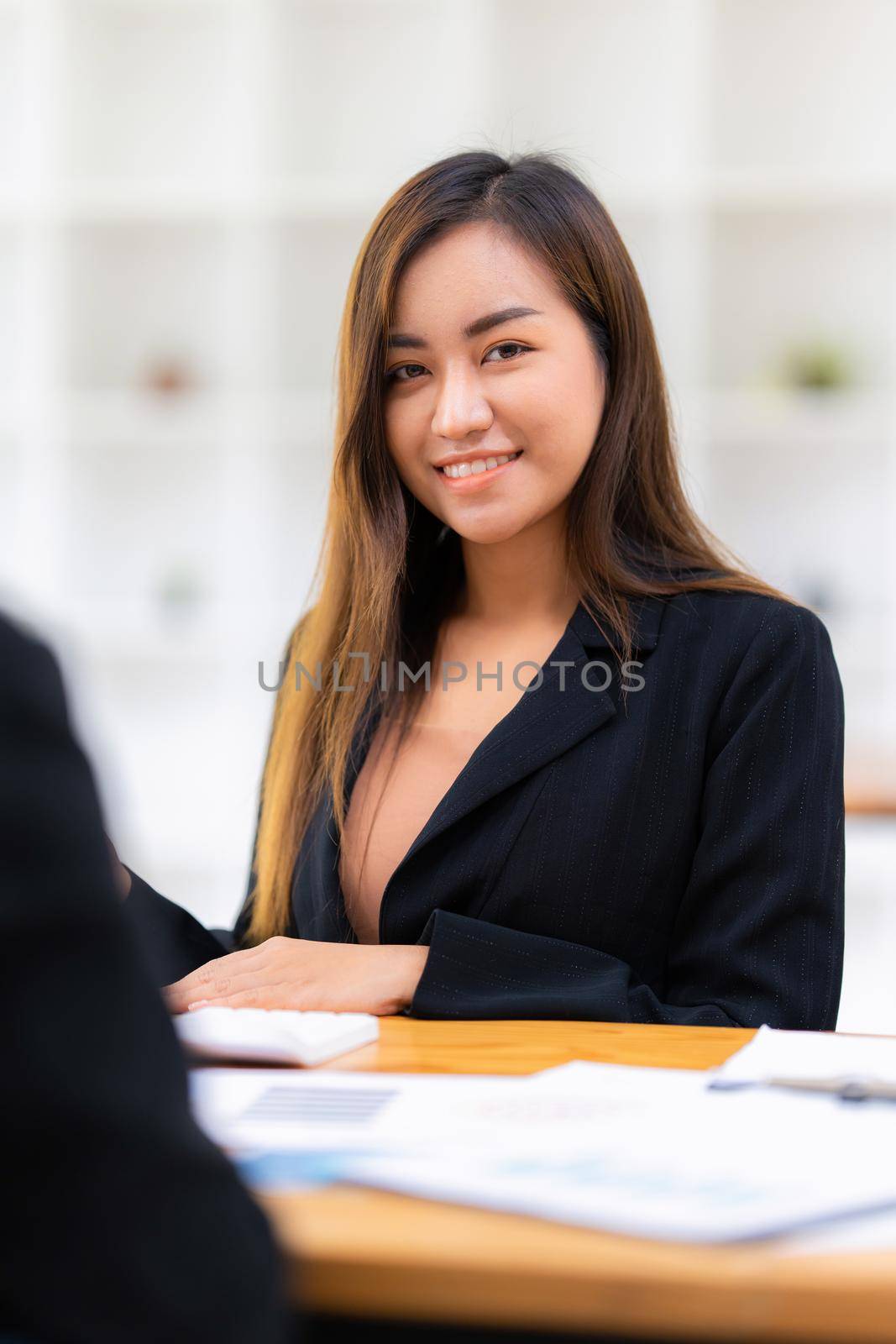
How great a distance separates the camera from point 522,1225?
682 mm

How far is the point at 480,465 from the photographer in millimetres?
1637

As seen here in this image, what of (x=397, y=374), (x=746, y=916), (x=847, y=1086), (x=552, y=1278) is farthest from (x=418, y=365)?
(x=552, y=1278)

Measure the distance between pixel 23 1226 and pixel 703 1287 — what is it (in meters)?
0.29

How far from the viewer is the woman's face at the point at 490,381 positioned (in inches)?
62.4

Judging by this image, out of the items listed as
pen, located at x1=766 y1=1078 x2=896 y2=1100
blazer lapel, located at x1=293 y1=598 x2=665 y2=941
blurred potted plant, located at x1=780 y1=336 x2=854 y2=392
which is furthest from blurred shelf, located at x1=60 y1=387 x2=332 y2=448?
pen, located at x1=766 y1=1078 x2=896 y2=1100

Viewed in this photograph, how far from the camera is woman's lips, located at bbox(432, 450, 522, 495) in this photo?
1.63 meters

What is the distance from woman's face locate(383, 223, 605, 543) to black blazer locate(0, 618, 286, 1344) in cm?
111

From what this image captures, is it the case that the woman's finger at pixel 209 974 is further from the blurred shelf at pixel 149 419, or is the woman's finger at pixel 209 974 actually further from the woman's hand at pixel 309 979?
the blurred shelf at pixel 149 419

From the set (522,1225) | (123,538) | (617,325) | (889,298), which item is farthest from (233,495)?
(522,1225)

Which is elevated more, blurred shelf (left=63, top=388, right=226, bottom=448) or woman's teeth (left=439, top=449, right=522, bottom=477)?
blurred shelf (left=63, top=388, right=226, bottom=448)

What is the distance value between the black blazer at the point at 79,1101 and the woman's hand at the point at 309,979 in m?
0.73

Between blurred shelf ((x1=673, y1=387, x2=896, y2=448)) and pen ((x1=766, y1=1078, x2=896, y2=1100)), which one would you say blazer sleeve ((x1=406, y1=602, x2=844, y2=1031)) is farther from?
blurred shelf ((x1=673, y1=387, x2=896, y2=448))

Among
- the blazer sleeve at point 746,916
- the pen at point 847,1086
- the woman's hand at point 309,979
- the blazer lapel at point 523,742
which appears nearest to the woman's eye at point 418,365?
the blazer lapel at point 523,742

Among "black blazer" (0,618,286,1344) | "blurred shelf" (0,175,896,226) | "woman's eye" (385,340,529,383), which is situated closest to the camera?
"black blazer" (0,618,286,1344)
